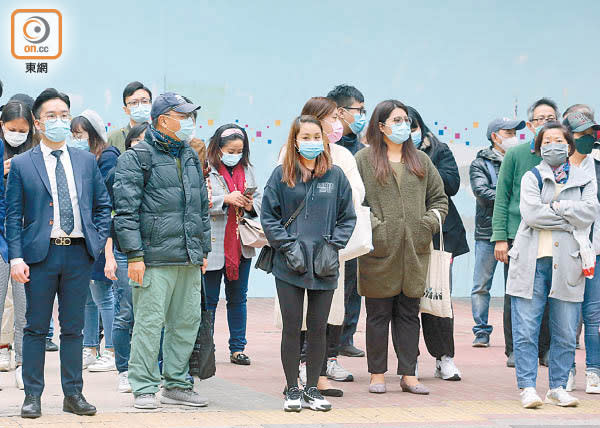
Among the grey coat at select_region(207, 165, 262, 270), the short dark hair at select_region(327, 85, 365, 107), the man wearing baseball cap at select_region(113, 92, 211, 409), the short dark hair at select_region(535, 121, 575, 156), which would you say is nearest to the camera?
the man wearing baseball cap at select_region(113, 92, 211, 409)

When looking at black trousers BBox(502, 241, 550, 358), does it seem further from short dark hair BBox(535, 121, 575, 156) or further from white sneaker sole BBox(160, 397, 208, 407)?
white sneaker sole BBox(160, 397, 208, 407)

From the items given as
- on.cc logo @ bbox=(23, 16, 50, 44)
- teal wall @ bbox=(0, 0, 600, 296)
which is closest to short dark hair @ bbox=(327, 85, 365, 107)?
teal wall @ bbox=(0, 0, 600, 296)

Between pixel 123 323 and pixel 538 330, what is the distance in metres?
3.04

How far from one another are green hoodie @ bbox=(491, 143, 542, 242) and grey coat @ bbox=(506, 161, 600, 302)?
88 centimetres

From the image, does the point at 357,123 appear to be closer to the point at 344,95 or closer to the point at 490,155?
the point at 344,95

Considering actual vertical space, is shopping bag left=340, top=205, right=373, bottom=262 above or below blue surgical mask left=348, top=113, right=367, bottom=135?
below

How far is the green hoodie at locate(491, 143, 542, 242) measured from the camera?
9.12 m

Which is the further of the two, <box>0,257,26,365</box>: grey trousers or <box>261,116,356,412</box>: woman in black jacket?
<box>0,257,26,365</box>: grey trousers

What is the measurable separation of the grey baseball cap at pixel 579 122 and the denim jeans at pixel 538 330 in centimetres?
112

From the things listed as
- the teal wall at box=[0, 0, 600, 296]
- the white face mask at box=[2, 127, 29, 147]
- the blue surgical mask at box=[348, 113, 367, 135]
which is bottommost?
the white face mask at box=[2, 127, 29, 147]

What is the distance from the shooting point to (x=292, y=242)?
777 cm

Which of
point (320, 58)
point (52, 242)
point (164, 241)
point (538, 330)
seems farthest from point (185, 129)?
point (320, 58)

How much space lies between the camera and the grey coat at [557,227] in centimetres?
803

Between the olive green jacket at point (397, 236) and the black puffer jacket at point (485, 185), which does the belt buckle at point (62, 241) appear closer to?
the olive green jacket at point (397, 236)
